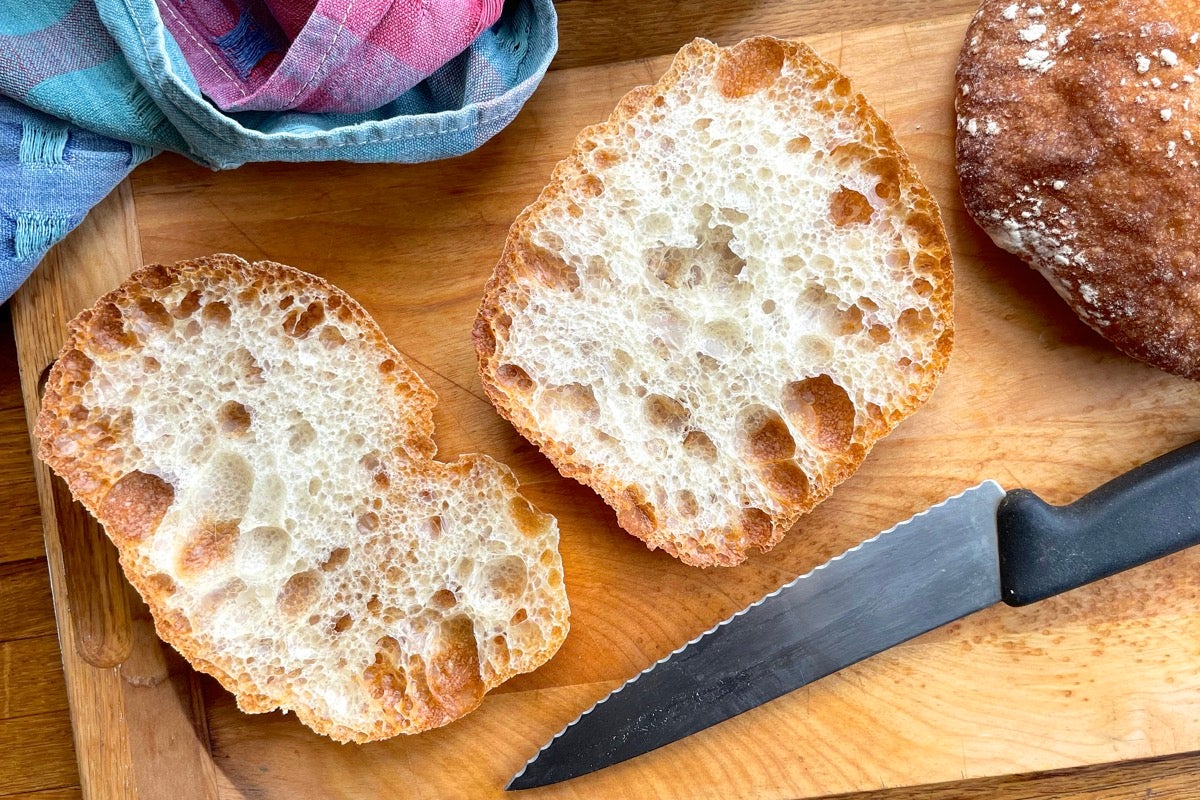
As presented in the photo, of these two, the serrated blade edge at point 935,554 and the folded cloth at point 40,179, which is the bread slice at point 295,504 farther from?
the serrated blade edge at point 935,554

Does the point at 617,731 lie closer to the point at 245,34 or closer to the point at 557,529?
the point at 557,529

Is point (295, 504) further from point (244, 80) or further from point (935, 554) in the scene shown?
point (935, 554)

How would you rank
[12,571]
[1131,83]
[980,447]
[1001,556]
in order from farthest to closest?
1. [12,571]
2. [980,447]
3. [1001,556]
4. [1131,83]

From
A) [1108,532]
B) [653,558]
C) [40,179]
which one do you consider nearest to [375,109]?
[40,179]

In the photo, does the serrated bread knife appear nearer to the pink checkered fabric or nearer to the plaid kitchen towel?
the plaid kitchen towel

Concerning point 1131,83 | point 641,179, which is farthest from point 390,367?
point 1131,83

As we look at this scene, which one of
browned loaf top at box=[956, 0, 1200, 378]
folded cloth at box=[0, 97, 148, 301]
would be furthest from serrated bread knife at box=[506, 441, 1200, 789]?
folded cloth at box=[0, 97, 148, 301]
